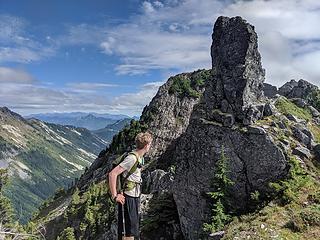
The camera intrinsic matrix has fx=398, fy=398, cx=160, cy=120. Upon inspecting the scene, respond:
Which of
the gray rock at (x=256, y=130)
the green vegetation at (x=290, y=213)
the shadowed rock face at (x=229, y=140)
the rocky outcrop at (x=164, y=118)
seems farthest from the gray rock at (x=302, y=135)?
the rocky outcrop at (x=164, y=118)

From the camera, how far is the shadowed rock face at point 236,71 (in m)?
35.1

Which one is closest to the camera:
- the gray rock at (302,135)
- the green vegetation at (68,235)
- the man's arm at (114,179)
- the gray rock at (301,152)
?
the man's arm at (114,179)

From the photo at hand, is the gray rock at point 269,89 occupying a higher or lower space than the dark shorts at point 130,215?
higher

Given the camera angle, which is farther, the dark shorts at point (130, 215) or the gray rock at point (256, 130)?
the gray rock at point (256, 130)

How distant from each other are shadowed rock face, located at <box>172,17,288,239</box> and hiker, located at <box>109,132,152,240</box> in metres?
19.5

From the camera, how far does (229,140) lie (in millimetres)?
32938

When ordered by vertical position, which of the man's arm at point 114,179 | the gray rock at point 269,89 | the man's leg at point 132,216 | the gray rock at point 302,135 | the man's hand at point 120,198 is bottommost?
the man's leg at point 132,216

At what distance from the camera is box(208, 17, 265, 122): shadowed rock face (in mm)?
35125

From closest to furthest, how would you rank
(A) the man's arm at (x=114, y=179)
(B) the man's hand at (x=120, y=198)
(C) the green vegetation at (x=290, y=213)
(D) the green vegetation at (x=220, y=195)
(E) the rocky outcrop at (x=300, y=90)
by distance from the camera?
1. (A) the man's arm at (x=114, y=179)
2. (B) the man's hand at (x=120, y=198)
3. (C) the green vegetation at (x=290, y=213)
4. (D) the green vegetation at (x=220, y=195)
5. (E) the rocky outcrop at (x=300, y=90)

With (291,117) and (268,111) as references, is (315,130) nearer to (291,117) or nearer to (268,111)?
(291,117)

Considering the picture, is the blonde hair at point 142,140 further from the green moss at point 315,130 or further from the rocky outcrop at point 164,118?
the rocky outcrop at point 164,118

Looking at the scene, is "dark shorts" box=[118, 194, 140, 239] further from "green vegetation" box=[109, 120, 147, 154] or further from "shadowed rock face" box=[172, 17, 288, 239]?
"green vegetation" box=[109, 120, 147, 154]

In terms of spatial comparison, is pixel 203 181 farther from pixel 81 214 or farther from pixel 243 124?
pixel 81 214

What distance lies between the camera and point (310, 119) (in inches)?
1577
